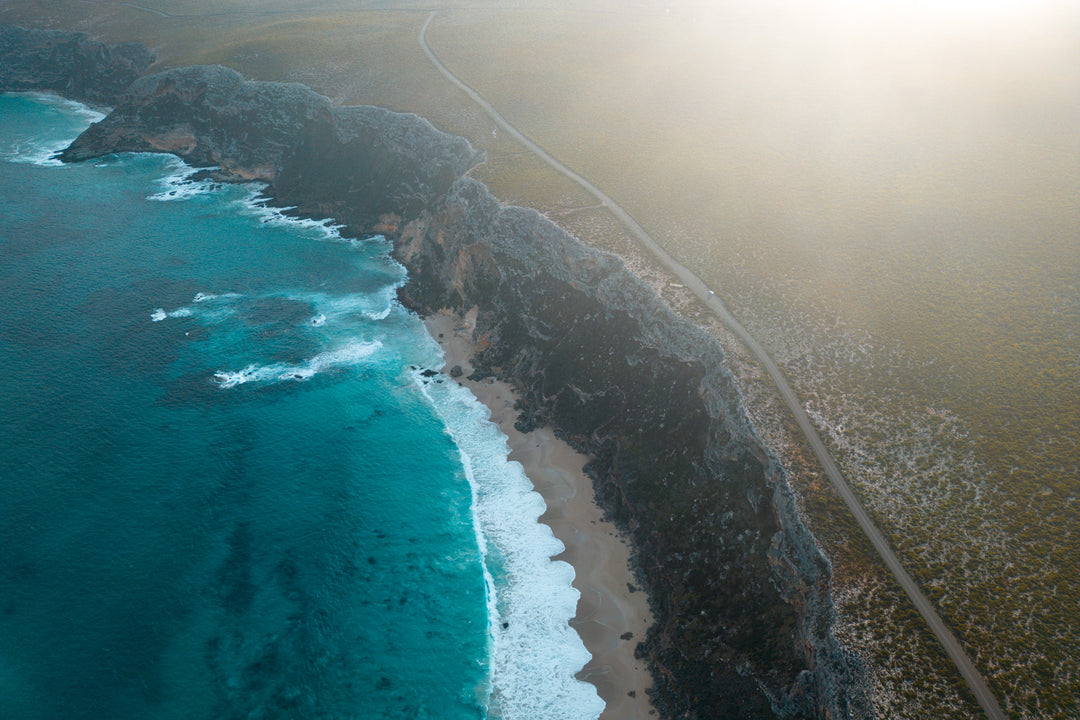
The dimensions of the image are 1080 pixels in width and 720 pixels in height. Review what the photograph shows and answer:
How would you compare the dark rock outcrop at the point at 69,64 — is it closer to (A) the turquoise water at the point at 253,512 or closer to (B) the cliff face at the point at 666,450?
(A) the turquoise water at the point at 253,512

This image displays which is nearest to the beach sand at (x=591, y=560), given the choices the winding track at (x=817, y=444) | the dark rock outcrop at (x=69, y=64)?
the winding track at (x=817, y=444)

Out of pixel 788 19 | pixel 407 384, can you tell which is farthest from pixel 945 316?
pixel 788 19

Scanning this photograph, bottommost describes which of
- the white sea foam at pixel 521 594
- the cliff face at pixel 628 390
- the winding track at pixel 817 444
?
the white sea foam at pixel 521 594

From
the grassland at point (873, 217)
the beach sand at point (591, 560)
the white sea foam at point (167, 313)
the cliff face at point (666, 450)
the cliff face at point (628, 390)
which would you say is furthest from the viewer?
the white sea foam at point (167, 313)

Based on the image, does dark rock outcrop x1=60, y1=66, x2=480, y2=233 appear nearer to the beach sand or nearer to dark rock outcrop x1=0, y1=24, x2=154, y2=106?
dark rock outcrop x1=0, y1=24, x2=154, y2=106

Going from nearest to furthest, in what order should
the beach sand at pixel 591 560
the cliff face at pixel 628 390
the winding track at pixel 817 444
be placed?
the winding track at pixel 817 444 → the cliff face at pixel 628 390 → the beach sand at pixel 591 560

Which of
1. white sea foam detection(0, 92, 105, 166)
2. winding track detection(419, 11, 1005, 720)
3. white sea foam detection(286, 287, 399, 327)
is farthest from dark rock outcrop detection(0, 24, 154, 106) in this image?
winding track detection(419, 11, 1005, 720)
